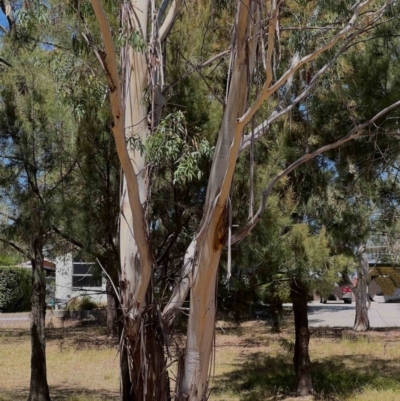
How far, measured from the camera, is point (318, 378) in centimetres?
1437

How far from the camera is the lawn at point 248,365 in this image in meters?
13.0

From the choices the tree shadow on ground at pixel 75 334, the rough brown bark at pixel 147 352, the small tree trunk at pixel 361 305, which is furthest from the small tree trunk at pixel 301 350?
the small tree trunk at pixel 361 305

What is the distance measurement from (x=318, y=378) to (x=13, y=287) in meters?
18.6

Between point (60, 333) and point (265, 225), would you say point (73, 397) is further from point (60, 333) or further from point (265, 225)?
point (60, 333)

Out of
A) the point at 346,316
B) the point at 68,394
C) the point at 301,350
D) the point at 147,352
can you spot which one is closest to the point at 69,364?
the point at 68,394

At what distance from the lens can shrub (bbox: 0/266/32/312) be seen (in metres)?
28.9

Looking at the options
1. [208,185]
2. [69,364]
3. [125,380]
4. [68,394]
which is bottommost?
[68,394]

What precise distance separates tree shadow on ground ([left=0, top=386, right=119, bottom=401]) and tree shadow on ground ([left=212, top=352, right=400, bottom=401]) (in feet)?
6.91

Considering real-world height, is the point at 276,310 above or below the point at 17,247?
below

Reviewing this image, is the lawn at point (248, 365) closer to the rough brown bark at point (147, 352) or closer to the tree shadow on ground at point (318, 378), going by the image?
the tree shadow on ground at point (318, 378)

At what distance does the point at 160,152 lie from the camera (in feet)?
22.0

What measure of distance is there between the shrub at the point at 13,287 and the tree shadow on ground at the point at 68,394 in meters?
15.9

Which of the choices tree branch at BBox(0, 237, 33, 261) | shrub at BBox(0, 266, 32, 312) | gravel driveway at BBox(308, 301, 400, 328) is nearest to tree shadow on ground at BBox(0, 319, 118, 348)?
shrub at BBox(0, 266, 32, 312)

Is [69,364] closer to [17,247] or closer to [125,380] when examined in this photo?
[17,247]
